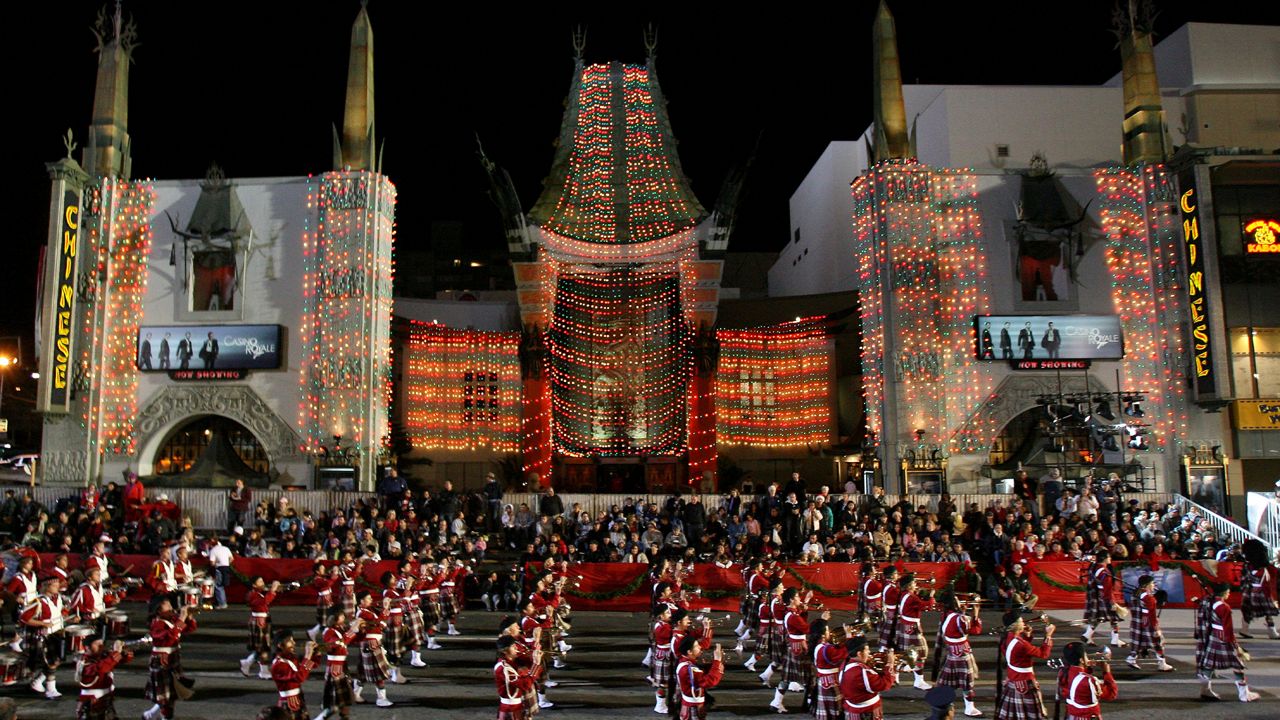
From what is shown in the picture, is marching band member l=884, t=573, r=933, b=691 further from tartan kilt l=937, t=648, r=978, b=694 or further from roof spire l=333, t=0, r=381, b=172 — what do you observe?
roof spire l=333, t=0, r=381, b=172

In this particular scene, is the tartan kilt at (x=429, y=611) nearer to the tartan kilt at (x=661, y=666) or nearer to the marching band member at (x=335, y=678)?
the marching band member at (x=335, y=678)

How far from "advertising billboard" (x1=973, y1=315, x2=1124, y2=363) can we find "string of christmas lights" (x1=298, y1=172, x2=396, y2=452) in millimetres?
→ 18999

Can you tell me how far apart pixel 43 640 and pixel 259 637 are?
3.33 metres

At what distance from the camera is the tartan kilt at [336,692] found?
15.1 m

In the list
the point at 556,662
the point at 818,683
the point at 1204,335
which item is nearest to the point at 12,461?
the point at 556,662

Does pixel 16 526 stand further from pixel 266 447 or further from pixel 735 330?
pixel 735 330

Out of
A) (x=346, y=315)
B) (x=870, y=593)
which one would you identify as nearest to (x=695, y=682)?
(x=870, y=593)

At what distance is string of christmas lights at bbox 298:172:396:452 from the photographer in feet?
109

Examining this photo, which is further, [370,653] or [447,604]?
[447,604]

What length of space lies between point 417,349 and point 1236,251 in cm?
2882

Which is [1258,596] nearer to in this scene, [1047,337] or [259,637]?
[1047,337]

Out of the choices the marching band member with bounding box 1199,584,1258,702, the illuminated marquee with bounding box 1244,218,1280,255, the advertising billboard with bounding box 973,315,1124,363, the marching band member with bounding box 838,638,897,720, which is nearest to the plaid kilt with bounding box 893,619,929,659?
the marching band member with bounding box 1199,584,1258,702

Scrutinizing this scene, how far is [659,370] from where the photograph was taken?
42.4m

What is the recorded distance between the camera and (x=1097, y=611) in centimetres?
2117
